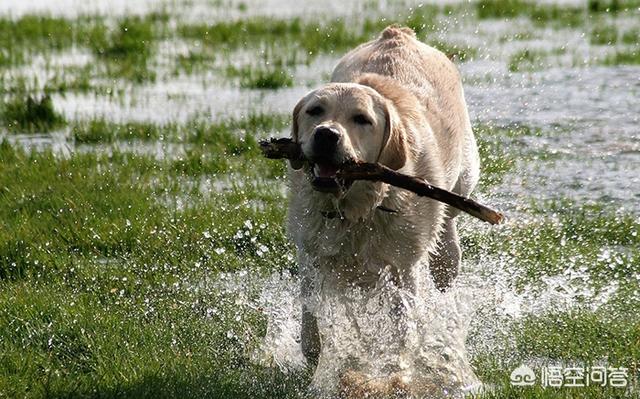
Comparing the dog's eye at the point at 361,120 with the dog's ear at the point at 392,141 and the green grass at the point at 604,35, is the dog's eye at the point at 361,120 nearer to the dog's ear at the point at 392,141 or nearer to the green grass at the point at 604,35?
the dog's ear at the point at 392,141

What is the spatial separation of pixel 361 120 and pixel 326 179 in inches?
15.3

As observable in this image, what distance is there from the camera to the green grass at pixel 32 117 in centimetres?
1089

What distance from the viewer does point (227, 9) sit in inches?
696

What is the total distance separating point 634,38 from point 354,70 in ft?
28.6

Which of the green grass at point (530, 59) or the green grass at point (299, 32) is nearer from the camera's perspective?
the green grass at point (530, 59)

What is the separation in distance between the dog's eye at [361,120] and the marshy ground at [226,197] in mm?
1231

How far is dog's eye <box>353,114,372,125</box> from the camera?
571cm

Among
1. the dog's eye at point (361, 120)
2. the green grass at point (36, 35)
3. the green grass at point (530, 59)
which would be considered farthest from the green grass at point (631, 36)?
the dog's eye at point (361, 120)

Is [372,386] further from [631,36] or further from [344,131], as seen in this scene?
[631,36]

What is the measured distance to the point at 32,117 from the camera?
11000 mm

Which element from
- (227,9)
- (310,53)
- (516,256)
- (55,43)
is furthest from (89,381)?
(227,9)

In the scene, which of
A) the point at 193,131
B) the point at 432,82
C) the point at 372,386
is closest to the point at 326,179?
the point at 372,386

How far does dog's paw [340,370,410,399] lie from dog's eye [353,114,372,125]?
116 centimetres

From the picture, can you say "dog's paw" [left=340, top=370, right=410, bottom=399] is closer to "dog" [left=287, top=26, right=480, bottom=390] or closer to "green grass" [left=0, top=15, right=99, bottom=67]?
"dog" [left=287, top=26, right=480, bottom=390]
